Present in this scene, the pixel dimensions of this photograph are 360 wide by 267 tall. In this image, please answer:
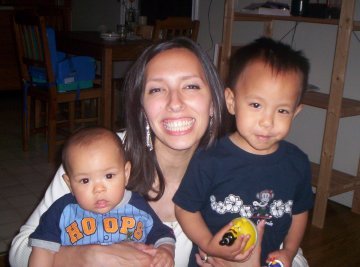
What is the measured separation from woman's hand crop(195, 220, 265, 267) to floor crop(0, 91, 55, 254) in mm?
1500

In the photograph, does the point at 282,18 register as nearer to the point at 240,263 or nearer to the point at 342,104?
the point at 342,104

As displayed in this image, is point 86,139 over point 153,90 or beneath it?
beneath

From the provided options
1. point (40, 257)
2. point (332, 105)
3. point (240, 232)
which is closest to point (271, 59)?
point (240, 232)

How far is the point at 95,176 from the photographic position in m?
1.15

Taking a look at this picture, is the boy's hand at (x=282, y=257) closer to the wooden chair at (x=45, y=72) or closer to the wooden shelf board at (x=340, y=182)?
the wooden shelf board at (x=340, y=182)

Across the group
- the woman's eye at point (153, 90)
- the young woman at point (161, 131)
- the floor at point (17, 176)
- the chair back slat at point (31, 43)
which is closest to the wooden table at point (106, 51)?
the chair back slat at point (31, 43)

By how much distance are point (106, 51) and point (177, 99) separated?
2232 millimetres

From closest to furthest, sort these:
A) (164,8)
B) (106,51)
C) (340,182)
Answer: (340,182) < (106,51) < (164,8)

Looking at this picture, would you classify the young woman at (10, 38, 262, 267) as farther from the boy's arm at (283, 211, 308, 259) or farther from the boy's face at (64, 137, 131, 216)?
the boy's arm at (283, 211, 308, 259)

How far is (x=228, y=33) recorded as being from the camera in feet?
9.36

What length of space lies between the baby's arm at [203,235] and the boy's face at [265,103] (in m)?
0.25

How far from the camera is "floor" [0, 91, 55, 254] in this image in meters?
2.65

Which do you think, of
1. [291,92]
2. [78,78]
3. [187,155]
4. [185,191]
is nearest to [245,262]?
[185,191]

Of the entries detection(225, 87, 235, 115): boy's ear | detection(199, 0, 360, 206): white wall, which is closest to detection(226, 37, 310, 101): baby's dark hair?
detection(225, 87, 235, 115): boy's ear
